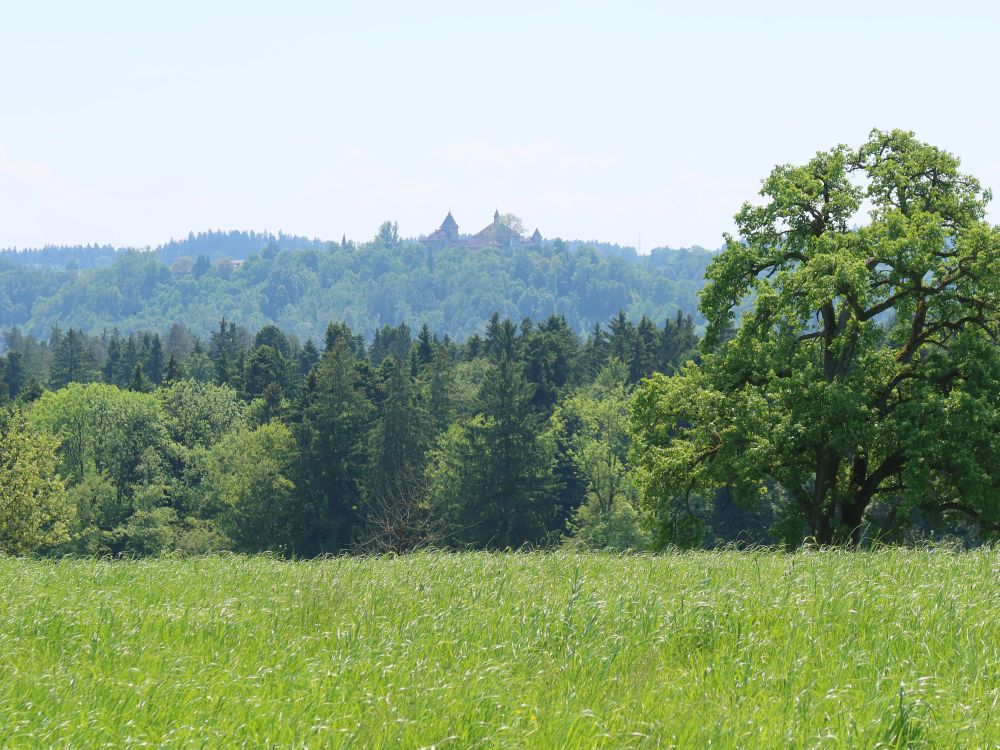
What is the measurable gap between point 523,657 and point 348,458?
5767 cm

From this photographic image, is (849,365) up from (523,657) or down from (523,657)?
up

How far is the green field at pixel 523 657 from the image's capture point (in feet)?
21.0

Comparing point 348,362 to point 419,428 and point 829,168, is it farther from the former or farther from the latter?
point 829,168

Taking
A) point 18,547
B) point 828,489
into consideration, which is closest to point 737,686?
point 828,489

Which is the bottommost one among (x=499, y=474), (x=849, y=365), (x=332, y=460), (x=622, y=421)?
(x=332, y=460)

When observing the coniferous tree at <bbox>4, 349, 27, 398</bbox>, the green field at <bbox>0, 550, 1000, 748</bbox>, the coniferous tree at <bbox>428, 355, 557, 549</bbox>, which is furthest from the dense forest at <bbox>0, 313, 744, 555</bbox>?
the green field at <bbox>0, 550, 1000, 748</bbox>

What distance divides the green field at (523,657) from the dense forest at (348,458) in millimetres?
38195

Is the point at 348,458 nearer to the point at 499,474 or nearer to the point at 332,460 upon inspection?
the point at 332,460

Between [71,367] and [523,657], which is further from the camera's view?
[71,367]

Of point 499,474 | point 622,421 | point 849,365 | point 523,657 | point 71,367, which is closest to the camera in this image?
point 523,657

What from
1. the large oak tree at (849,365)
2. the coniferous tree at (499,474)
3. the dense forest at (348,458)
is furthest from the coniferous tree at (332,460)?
the large oak tree at (849,365)

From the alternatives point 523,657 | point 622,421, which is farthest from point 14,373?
point 523,657

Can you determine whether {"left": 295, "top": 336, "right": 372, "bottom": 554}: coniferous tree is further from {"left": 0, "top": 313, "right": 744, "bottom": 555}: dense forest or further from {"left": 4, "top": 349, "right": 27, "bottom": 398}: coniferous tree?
{"left": 4, "top": 349, "right": 27, "bottom": 398}: coniferous tree

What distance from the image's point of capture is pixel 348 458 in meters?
64.7
